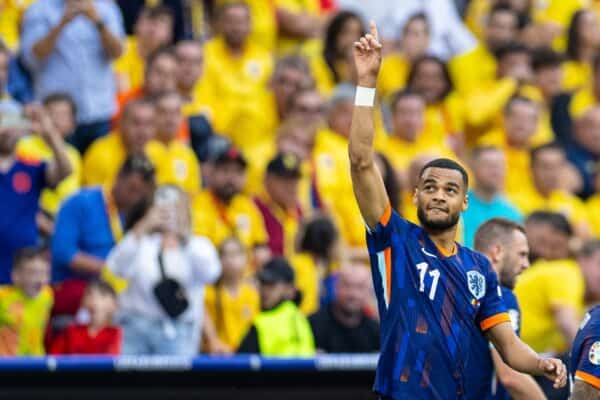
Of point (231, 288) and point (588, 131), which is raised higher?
point (588, 131)

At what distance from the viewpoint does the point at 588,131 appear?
14.0m

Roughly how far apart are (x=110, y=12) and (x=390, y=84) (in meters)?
3.01

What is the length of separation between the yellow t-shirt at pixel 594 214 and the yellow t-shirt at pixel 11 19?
Result: 17.1ft

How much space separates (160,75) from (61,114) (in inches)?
40.7

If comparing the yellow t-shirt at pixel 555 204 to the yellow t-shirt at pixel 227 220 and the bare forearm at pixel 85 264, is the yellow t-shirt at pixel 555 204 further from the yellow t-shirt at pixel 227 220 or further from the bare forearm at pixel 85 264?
the bare forearm at pixel 85 264

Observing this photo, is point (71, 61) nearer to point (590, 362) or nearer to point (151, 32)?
point (151, 32)

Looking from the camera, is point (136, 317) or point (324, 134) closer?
point (136, 317)

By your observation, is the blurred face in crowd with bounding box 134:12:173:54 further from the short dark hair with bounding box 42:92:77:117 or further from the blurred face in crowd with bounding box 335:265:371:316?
the blurred face in crowd with bounding box 335:265:371:316

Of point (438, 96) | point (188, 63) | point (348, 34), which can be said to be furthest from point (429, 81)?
point (188, 63)

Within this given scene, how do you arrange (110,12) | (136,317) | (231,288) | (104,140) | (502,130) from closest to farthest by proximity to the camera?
(136,317) < (231,288) < (104,140) < (110,12) < (502,130)

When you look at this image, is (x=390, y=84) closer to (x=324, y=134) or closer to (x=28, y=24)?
(x=324, y=134)

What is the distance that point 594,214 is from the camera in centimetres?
1327

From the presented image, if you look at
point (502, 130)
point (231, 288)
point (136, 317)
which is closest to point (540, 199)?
point (502, 130)

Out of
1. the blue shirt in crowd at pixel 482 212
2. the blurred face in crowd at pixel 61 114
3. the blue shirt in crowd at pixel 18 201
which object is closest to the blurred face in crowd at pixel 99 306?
the blue shirt in crowd at pixel 18 201
